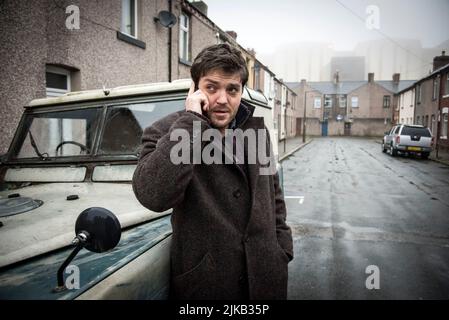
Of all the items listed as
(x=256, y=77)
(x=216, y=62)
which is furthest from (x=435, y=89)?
(x=216, y=62)

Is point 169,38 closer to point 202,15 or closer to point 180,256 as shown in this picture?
point 202,15

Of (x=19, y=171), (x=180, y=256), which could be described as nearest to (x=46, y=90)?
(x=19, y=171)

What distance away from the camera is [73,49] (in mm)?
7328

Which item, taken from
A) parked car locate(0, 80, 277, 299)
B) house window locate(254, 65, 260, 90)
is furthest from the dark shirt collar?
house window locate(254, 65, 260, 90)

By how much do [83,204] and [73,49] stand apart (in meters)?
6.47

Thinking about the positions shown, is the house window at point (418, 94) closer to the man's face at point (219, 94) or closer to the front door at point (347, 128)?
the front door at point (347, 128)

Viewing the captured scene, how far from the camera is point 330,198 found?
8.76 metres

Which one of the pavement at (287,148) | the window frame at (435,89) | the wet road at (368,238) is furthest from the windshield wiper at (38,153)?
the window frame at (435,89)

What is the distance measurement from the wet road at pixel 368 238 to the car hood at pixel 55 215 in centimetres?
244

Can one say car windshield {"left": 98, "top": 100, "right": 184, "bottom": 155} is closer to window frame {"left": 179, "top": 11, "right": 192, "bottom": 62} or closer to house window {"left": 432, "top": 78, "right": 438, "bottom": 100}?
window frame {"left": 179, "top": 11, "right": 192, "bottom": 62}

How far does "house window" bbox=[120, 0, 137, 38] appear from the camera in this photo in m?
9.32

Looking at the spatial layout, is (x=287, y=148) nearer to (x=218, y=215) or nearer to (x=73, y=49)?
(x=73, y=49)

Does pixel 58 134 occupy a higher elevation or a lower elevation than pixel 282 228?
higher
